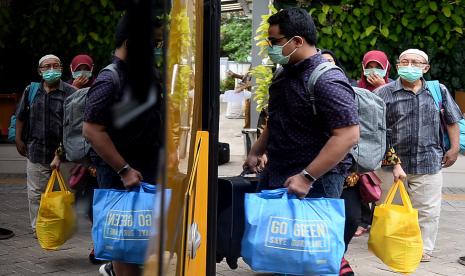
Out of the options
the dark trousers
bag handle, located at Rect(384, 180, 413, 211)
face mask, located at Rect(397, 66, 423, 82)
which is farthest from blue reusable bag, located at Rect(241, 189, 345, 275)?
face mask, located at Rect(397, 66, 423, 82)

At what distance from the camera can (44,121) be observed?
4.96 feet

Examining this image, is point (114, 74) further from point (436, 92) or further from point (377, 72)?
point (377, 72)

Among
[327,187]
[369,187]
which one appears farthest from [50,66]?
[369,187]

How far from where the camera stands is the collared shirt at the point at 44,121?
1408 mm

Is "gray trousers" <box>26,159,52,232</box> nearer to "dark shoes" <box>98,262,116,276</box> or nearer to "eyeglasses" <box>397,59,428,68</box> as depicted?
"dark shoes" <box>98,262,116,276</box>

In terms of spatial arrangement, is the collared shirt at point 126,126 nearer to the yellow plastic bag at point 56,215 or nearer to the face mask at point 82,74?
the face mask at point 82,74

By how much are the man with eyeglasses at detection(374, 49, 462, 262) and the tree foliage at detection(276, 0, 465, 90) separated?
11.3 ft

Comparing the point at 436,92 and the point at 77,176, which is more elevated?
the point at 436,92

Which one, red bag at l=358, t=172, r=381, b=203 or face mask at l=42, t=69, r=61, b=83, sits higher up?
face mask at l=42, t=69, r=61, b=83

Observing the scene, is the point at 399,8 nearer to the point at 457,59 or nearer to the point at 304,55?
the point at 457,59

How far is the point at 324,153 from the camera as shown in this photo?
3.40m

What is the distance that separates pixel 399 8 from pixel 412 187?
418 cm

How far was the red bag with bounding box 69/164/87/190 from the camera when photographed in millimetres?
1340

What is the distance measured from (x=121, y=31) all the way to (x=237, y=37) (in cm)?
3097
